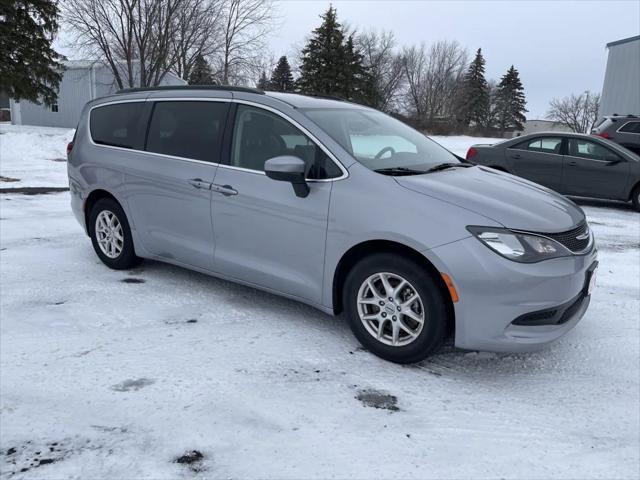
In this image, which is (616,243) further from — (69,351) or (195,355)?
(69,351)

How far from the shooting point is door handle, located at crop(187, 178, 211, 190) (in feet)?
13.6

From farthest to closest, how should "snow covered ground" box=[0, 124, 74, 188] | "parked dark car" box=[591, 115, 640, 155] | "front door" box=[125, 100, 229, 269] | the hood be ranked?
"parked dark car" box=[591, 115, 640, 155]
"snow covered ground" box=[0, 124, 74, 188]
"front door" box=[125, 100, 229, 269]
the hood

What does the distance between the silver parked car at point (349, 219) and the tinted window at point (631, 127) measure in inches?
415

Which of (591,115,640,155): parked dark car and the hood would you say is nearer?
the hood

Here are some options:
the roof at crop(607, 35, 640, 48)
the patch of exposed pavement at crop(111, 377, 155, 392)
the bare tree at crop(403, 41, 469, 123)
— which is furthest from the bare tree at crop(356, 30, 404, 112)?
the patch of exposed pavement at crop(111, 377, 155, 392)

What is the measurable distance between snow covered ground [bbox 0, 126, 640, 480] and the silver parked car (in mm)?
316

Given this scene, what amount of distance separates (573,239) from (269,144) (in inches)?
85.5

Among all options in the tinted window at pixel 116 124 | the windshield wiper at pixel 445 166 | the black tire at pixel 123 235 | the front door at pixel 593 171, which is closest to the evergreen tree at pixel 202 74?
the front door at pixel 593 171

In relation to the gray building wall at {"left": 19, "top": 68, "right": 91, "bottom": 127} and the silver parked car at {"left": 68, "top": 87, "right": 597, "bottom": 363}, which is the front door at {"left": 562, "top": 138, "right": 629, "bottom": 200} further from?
the gray building wall at {"left": 19, "top": 68, "right": 91, "bottom": 127}

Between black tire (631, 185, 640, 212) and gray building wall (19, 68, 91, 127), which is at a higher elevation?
gray building wall (19, 68, 91, 127)

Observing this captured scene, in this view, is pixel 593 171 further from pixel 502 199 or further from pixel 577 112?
pixel 577 112

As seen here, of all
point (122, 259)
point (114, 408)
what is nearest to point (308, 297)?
point (114, 408)

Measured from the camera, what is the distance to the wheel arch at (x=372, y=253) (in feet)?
10.4

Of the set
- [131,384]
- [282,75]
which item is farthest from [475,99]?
[131,384]
